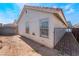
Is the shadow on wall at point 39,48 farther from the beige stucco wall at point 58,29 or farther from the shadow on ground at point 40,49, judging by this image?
the beige stucco wall at point 58,29

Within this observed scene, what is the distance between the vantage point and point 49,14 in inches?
101

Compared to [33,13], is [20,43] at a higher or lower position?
lower

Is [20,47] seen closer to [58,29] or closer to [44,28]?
[44,28]

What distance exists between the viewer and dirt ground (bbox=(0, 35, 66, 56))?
264 cm

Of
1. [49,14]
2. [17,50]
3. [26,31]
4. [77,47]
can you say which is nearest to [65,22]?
[49,14]

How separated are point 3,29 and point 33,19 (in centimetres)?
49

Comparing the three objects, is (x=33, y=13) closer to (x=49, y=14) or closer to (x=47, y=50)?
(x=49, y=14)

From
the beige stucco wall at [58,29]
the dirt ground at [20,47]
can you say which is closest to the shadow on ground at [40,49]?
the dirt ground at [20,47]

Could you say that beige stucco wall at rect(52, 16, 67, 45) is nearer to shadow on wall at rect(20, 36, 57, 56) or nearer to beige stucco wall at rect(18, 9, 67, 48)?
beige stucco wall at rect(18, 9, 67, 48)

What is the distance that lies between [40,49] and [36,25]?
1.23 ft

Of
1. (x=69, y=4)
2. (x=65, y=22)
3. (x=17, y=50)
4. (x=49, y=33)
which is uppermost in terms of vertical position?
(x=69, y=4)

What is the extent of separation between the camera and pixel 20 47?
267 cm

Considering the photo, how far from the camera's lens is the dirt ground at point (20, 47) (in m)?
2.64

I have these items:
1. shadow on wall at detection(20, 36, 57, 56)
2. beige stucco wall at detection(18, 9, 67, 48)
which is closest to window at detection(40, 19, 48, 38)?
beige stucco wall at detection(18, 9, 67, 48)
